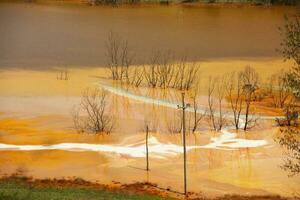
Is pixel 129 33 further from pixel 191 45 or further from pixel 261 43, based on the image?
pixel 261 43

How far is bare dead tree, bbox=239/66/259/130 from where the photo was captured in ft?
109

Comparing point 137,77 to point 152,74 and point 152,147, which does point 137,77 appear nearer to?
point 152,74

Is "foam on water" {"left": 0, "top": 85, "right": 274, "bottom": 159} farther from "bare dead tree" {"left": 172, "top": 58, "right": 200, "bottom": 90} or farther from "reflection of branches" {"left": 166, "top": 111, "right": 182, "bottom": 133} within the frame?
"bare dead tree" {"left": 172, "top": 58, "right": 200, "bottom": 90}

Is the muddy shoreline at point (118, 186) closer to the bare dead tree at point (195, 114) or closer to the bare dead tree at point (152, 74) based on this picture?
the bare dead tree at point (195, 114)

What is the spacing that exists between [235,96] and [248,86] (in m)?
1.04

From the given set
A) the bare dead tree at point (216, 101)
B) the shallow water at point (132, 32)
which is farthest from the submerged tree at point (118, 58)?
the bare dead tree at point (216, 101)

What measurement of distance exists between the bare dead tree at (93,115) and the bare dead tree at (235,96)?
6.88m

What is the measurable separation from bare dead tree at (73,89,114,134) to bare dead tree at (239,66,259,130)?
7.48 m

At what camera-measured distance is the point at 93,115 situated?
33.7 meters

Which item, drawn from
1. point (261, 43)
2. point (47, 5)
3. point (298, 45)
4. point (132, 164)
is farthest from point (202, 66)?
point (47, 5)

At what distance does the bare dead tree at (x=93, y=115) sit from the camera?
3194cm

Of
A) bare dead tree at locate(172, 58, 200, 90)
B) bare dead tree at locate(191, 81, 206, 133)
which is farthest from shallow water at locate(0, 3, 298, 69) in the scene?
bare dead tree at locate(191, 81, 206, 133)

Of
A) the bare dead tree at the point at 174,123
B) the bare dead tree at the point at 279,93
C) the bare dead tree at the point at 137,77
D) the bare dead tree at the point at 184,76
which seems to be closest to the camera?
the bare dead tree at the point at 174,123

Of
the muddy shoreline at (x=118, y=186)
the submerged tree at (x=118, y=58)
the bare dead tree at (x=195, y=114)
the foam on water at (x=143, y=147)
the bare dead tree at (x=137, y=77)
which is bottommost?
the muddy shoreline at (x=118, y=186)
